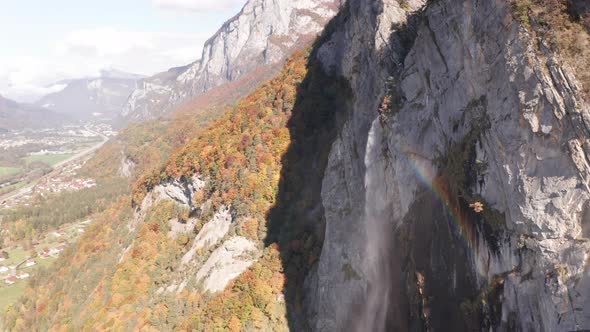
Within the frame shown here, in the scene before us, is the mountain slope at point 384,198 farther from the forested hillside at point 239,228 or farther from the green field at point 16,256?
the green field at point 16,256

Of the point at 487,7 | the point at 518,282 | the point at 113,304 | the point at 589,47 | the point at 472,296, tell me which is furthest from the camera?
the point at 113,304

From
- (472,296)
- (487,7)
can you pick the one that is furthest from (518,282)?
(487,7)

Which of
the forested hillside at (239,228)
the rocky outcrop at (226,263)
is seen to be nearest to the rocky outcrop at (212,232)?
the forested hillside at (239,228)

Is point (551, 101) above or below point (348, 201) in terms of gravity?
above

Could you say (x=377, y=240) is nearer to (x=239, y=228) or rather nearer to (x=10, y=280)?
(x=239, y=228)

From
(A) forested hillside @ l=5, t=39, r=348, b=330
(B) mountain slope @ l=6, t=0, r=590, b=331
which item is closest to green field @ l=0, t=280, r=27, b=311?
(A) forested hillside @ l=5, t=39, r=348, b=330

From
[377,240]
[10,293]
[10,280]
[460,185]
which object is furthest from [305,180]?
[10,280]

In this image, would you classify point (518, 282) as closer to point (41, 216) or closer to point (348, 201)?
point (348, 201)

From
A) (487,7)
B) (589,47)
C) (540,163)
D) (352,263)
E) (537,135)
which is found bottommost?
(352,263)
